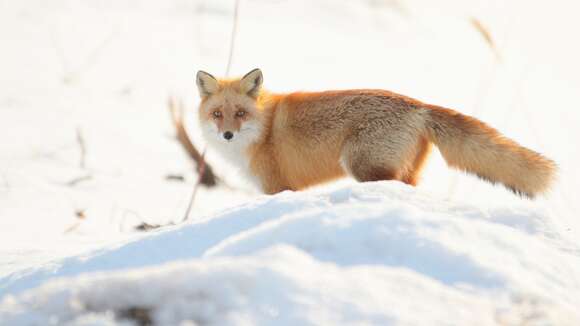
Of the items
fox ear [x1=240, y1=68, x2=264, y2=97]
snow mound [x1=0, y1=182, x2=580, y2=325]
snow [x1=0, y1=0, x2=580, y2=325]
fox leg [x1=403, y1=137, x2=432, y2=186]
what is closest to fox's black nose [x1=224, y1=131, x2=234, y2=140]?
fox ear [x1=240, y1=68, x2=264, y2=97]

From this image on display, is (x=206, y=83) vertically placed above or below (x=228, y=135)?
above

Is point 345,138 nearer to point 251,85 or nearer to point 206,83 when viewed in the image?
point 251,85

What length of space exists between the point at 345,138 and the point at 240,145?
916 millimetres

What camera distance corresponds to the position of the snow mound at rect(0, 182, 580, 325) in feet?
4.77

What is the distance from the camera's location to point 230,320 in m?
1.42

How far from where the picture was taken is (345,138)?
4160 millimetres

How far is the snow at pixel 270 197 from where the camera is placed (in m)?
1.50

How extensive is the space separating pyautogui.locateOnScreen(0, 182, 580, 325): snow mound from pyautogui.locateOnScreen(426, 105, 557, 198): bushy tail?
4.82ft

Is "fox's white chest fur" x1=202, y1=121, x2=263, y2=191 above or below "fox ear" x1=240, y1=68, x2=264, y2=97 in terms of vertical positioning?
below

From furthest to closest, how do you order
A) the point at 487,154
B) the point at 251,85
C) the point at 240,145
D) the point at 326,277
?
the point at 251,85 < the point at 240,145 < the point at 487,154 < the point at 326,277

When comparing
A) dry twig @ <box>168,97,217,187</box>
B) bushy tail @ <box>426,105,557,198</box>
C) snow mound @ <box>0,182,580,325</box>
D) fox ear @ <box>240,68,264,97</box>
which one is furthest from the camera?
dry twig @ <box>168,97,217,187</box>

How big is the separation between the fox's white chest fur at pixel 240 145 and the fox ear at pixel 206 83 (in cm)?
27

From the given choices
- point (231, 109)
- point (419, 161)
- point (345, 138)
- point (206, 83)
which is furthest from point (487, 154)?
point (206, 83)

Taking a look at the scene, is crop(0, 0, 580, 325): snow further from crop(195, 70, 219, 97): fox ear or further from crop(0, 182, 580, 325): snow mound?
crop(195, 70, 219, 97): fox ear
